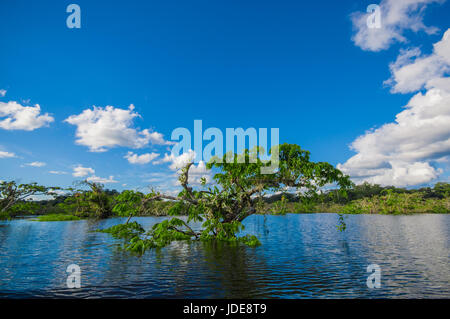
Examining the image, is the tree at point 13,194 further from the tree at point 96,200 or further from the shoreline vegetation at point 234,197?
the shoreline vegetation at point 234,197

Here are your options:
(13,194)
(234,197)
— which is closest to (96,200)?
(13,194)

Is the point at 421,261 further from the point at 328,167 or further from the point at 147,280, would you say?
the point at 147,280

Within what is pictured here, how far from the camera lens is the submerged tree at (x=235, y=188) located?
83.0ft

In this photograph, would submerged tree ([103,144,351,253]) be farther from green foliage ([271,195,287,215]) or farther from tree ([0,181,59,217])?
tree ([0,181,59,217])

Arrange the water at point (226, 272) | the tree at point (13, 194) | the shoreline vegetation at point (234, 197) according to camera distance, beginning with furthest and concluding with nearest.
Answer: the tree at point (13, 194), the shoreline vegetation at point (234, 197), the water at point (226, 272)

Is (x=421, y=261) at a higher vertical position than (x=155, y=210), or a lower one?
lower

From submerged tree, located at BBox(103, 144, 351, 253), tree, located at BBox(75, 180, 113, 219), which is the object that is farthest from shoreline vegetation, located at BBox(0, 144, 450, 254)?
tree, located at BBox(75, 180, 113, 219)

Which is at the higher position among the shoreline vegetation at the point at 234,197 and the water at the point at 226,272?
the shoreline vegetation at the point at 234,197

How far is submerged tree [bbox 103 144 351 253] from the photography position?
997 inches

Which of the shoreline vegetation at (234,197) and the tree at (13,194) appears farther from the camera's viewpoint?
the tree at (13,194)

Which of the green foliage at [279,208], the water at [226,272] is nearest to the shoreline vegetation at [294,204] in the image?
the green foliage at [279,208]
